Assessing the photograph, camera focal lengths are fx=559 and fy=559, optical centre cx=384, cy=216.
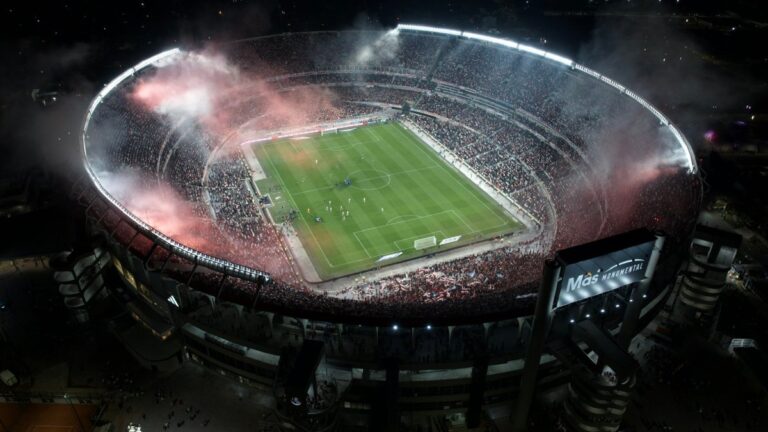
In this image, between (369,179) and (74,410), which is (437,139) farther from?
(74,410)

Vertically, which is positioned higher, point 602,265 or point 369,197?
point 602,265

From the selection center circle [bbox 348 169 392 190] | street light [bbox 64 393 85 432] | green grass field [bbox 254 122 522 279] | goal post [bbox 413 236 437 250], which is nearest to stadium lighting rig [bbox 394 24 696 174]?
green grass field [bbox 254 122 522 279]

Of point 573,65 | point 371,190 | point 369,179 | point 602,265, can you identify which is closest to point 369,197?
point 371,190

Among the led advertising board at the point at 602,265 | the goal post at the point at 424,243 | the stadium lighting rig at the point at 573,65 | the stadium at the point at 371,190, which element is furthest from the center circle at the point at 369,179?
the led advertising board at the point at 602,265

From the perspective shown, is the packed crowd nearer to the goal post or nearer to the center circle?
the goal post

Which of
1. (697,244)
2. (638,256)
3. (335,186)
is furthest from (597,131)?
(638,256)

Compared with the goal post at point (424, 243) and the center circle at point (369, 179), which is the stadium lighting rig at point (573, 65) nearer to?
the goal post at point (424, 243)
